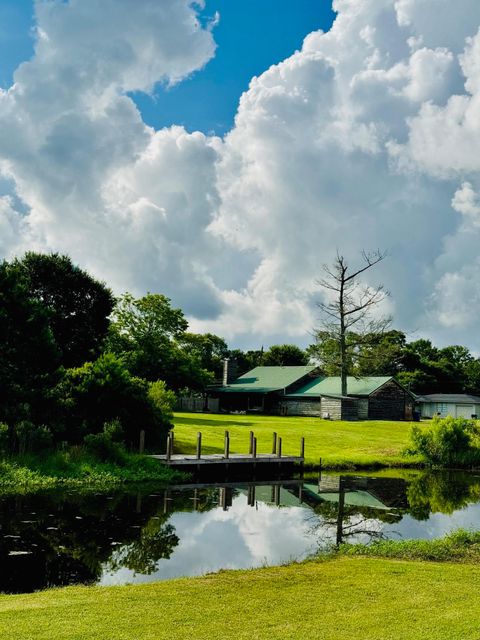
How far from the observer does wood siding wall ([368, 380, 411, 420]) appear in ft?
217

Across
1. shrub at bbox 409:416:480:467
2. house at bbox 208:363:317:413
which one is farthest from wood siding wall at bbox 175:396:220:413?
shrub at bbox 409:416:480:467

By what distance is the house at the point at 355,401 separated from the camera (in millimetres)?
63062

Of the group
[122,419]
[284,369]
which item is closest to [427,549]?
Answer: [122,419]

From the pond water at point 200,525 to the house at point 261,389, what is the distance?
142 feet

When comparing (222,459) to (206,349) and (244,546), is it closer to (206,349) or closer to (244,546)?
(244,546)

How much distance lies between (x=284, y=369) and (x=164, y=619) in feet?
237

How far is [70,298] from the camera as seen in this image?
45.6 m

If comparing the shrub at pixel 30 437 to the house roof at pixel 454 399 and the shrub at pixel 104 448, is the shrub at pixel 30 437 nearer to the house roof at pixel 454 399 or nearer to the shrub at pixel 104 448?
the shrub at pixel 104 448

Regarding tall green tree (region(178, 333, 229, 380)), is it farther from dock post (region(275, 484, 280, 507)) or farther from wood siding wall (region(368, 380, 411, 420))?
dock post (region(275, 484, 280, 507))

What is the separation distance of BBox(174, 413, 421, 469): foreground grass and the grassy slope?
22.9 meters

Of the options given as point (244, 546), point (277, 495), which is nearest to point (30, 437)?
point (277, 495)

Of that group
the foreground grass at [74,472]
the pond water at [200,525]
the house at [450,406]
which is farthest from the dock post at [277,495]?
the house at [450,406]

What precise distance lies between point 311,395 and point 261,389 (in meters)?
6.65

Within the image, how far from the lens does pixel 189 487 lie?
28203 mm
